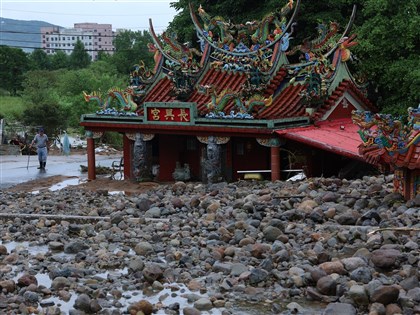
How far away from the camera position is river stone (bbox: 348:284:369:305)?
379 inches

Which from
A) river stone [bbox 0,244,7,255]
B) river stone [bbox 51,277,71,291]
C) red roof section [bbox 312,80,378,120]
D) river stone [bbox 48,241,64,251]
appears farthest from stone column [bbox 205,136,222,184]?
river stone [bbox 51,277,71,291]

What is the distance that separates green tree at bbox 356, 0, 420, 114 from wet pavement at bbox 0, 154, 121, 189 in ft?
34.6

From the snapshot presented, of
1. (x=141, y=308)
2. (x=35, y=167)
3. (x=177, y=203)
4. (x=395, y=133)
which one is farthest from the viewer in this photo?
(x=35, y=167)

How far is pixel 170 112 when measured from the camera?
→ 904 inches

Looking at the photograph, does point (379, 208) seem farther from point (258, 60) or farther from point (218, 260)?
point (258, 60)

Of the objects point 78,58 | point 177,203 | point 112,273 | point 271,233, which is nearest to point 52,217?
point 177,203

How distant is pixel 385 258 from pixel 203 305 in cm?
270

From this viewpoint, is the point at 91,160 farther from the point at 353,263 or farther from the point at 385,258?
the point at 385,258

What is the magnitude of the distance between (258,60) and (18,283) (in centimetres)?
1336

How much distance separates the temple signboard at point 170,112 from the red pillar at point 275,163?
9.04 feet

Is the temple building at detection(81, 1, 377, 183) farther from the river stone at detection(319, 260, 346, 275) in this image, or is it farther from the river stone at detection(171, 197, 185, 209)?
the river stone at detection(319, 260, 346, 275)

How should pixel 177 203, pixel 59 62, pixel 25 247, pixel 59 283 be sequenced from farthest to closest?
pixel 59 62 → pixel 177 203 → pixel 25 247 → pixel 59 283

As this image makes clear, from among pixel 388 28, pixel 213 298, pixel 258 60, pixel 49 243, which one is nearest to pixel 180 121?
pixel 258 60

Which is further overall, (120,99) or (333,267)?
(120,99)
